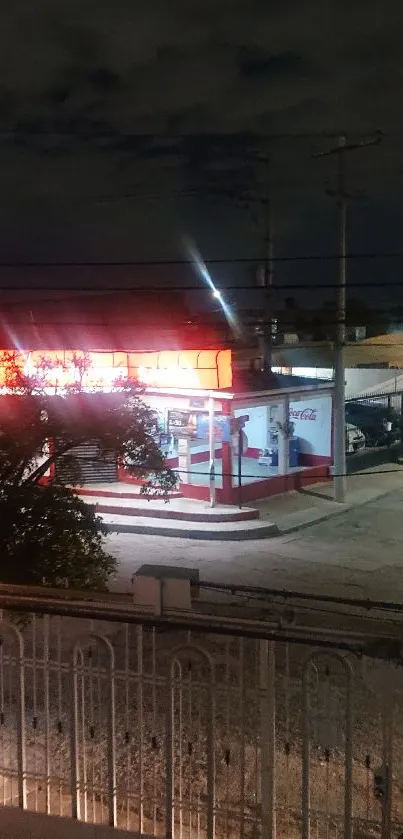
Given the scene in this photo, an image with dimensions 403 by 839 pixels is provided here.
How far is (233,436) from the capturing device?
2038 cm

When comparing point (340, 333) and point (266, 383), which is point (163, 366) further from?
point (340, 333)

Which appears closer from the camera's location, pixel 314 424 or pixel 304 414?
pixel 314 424

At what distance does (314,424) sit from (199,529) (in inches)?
281

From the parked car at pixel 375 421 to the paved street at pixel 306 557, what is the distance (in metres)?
8.37

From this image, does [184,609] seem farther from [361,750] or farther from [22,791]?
[361,750]

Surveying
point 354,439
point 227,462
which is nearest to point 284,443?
point 227,462

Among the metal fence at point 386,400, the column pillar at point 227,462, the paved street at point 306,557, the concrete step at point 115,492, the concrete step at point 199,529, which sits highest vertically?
the metal fence at point 386,400

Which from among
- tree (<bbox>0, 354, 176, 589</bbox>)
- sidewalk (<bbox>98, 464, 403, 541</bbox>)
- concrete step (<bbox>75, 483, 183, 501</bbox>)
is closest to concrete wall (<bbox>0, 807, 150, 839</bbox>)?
tree (<bbox>0, 354, 176, 589</bbox>)

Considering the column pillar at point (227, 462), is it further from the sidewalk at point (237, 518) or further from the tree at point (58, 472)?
the tree at point (58, 472)

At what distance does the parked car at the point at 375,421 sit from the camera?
27469mm

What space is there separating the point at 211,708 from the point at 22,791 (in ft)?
4.33

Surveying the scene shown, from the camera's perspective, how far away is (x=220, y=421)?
20.6m

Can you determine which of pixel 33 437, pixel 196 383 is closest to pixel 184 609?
pixel 33 437

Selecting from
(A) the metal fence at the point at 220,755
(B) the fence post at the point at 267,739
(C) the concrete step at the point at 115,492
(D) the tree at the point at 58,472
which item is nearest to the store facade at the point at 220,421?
(C) the concrete step at the point at 115,492
